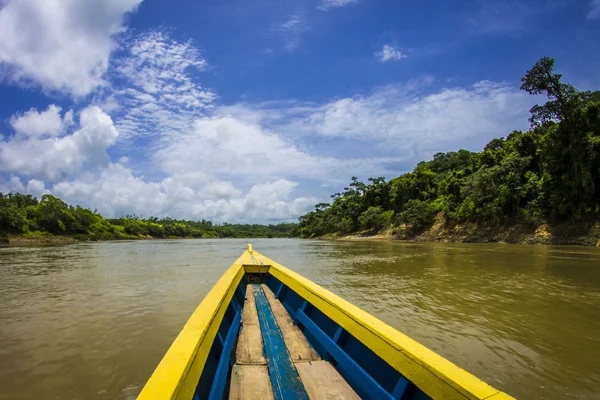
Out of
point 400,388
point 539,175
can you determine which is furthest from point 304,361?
point 539,175

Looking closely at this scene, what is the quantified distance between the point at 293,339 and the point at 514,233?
34544 millimetres

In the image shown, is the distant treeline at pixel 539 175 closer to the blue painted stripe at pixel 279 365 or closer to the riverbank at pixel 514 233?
the riverbank at pixel 514 233

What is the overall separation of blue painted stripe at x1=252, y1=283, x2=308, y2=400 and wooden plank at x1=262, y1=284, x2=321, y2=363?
0.07 m

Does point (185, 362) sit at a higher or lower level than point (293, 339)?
higher

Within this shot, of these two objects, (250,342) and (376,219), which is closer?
(250,342)

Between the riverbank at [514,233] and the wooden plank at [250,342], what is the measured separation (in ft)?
94.3

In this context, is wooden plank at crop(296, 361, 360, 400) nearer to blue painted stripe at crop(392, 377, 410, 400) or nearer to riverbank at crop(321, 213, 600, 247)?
blue painted stripe at crop(392, 377, 410, 400)

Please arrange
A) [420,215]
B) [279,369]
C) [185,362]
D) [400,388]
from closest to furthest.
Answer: [185,362], [400,388], [279,369], [420,215]

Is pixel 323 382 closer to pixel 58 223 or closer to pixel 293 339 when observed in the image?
pixel 293 339

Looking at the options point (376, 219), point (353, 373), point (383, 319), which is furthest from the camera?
point (376, 219)

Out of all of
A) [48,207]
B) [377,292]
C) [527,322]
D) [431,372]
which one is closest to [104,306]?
[377,292]

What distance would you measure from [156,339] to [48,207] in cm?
6571

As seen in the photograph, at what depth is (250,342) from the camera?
3.40 meters

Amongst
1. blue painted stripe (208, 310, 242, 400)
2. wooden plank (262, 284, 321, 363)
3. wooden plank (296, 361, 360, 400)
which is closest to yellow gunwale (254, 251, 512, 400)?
wooden plank (296, 361, 360, 400)
